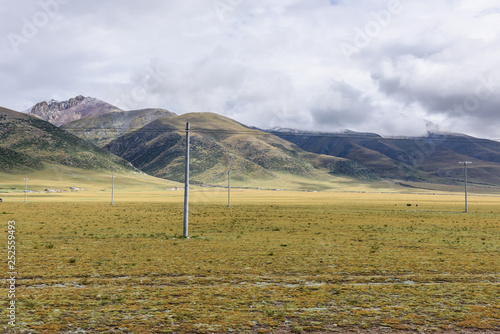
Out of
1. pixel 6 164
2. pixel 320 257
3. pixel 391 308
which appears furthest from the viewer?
pixel 6 164

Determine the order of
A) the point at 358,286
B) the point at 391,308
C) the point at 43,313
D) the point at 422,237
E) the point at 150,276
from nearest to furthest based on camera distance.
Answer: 1. the point at 43,313
2. the point at 391,308
3. the point at 358,286
4. the point at 150,276
5. the point at 422,237

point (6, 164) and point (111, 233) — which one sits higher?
point (6, 164)

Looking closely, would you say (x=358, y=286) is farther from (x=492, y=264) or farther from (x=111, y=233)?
(x=111, y=233)

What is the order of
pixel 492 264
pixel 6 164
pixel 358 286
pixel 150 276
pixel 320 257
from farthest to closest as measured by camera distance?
pixel 6 164, pixel 320 257, pixel 492 264, pixel 150 276, pixel 358 286

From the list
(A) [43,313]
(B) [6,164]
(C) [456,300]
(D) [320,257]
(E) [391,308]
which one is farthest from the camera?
(B) [6,164]

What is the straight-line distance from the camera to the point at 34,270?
1675 cm

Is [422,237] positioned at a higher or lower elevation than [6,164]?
lower

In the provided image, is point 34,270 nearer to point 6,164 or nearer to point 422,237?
point 422,237

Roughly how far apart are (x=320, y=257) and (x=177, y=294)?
31.7 feet

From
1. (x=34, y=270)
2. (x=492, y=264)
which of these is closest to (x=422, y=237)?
(x=492, y=264)

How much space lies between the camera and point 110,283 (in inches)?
578

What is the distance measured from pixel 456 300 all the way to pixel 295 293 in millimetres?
4728

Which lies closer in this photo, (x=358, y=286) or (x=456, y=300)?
(x=456, y=300)

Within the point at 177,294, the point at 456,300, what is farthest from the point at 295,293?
the point at 456,300
